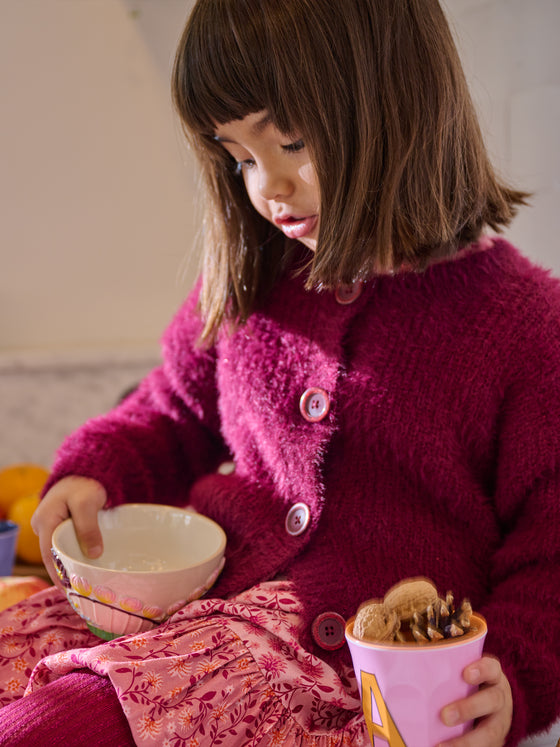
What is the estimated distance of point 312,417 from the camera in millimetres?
697

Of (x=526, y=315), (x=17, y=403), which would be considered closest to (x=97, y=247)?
(x=17, y=403)

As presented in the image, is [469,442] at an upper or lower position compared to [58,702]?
upper

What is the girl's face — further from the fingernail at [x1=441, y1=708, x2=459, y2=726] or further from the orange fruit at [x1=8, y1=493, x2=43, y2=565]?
the orange fruit at [x1=8, y1=493, x2=43, y2=565]

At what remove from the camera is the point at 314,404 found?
Answer: 701 mm

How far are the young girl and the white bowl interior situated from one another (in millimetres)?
23

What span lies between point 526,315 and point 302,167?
0.77 feet

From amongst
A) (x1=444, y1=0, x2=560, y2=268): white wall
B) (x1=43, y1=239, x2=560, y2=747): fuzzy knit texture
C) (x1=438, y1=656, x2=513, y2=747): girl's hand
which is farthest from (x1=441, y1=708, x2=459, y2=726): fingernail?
(x1=444, y1=0, x2=560, y2=268): white wall

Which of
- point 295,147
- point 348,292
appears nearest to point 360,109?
point 295,147

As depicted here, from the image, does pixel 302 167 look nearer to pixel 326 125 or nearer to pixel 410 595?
pixel 326 125

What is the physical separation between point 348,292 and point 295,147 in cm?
15

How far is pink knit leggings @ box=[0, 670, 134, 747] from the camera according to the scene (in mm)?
530

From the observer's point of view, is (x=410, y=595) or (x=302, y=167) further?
(x=302, y=167)

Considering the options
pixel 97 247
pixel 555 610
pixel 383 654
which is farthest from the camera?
pixel 97 247

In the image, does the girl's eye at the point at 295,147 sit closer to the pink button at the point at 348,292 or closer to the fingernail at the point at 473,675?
the pink button at the point at 348,292
